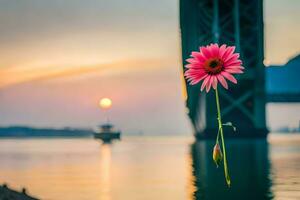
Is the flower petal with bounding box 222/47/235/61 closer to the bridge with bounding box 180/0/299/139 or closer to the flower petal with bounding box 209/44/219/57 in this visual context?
the flower petal with bounding box 209/44/219/57

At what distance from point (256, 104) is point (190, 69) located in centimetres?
10114

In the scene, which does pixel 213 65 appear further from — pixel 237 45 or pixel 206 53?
pixel 237 45

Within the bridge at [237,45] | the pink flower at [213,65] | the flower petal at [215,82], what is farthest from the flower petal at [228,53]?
the bridge at [237,45]

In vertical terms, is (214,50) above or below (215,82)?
above

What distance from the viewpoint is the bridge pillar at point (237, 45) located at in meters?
101

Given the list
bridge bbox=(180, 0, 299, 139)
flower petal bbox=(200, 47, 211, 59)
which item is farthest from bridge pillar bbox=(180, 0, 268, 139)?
flower petal bbox=(200, 47, 211, 59)

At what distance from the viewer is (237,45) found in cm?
10169

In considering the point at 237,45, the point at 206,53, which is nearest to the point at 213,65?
the point at 206,53

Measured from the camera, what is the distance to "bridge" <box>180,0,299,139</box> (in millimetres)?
100938

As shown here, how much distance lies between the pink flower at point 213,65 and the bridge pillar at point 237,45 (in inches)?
3762

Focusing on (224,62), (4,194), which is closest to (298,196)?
(4,194)

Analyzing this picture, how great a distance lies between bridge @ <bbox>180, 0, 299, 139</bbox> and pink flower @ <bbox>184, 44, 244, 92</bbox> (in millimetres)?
95152

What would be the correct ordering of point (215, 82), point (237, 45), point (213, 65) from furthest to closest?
point (237, 45)
point (213, 65)
point (215, 82)

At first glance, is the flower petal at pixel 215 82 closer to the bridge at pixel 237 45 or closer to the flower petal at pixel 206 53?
the flower petal at pixel 206 53
